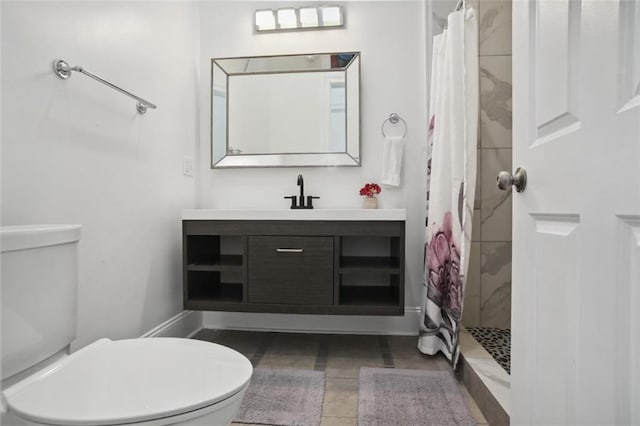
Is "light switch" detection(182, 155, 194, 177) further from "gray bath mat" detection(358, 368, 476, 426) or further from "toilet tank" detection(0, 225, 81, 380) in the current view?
"gray bath mat" detection(358, 368, 476, 426)

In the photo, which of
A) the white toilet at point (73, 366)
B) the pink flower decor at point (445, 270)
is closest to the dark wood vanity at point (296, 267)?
the pink flower decor at point (445, 270)

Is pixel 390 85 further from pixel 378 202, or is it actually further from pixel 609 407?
pixel 609 407

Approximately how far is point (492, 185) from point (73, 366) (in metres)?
2.09

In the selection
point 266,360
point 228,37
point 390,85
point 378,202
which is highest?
point 228,37

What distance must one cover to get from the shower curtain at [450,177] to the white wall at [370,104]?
254 millimetres

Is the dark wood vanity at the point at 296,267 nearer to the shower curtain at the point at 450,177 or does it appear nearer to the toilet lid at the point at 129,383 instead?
the shower curtain at the point at 450,177

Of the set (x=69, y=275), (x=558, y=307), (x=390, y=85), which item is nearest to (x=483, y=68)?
(x=390, y=85)

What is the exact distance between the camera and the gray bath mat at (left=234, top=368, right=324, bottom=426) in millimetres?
1251

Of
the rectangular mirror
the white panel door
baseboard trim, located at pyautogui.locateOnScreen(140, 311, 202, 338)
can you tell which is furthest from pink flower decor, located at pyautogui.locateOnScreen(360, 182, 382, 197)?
baseboard trim, located at pyautogui.locateOnScreen(140, 311, 202, 338)

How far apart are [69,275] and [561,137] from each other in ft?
4.23

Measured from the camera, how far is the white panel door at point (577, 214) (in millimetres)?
502

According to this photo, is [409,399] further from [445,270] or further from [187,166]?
[187,166]

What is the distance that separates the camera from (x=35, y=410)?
63 centimetres

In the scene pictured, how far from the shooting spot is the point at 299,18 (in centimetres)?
215
